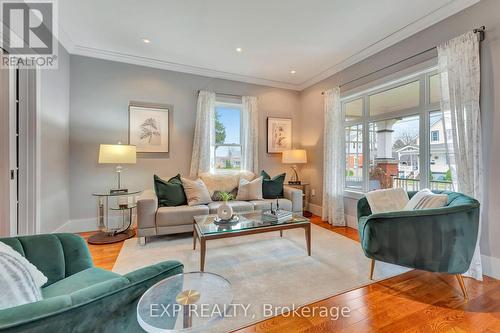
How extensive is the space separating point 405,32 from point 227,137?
3136 mm

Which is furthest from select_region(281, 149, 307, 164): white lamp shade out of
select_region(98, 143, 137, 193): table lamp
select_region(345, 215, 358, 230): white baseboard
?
select_region(98, 143, 137, 193): table lamp

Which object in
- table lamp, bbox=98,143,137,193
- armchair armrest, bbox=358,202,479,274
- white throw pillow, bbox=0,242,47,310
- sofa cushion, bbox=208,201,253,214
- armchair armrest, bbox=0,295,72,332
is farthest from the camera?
sofa cushion, bbox=208,201,253,214

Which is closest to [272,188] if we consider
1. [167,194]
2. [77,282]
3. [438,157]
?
[167,194]

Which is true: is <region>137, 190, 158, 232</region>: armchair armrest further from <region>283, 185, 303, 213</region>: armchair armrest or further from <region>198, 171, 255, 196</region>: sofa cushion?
<region>283, 185, 303, 213</region>: armchair armrest

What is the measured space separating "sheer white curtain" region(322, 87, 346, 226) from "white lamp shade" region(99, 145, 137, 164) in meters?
3.26

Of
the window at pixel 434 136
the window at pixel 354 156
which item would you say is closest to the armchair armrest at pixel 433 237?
the window at pixel 434 136

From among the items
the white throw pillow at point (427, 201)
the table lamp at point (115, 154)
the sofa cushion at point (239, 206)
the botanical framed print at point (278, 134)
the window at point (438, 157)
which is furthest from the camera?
the botanical framed print at point (278, 134)

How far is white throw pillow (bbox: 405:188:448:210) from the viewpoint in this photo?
2.07 metres

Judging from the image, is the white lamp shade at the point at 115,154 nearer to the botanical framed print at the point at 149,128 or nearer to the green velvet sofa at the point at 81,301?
the botanical framed print at the point at 149,128

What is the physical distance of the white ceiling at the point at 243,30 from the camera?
7.89 feet

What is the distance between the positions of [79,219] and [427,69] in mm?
5299

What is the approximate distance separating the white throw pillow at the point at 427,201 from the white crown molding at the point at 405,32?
2.00 metres

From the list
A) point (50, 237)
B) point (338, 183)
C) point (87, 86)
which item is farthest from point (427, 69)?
point (87, 86)

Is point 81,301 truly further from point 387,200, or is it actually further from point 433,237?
point 387,200
